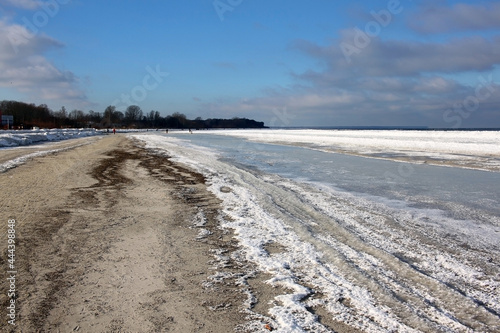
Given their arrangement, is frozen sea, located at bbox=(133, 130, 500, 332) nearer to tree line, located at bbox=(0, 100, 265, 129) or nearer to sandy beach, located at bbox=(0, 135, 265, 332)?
sandy beach, located at bbox=(0, 135, 265, 332)

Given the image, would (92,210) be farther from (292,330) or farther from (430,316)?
(430,316)

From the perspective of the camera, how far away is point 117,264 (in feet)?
15.8

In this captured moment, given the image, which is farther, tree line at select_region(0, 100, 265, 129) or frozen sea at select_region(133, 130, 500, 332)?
tree line at select_region(0, 100, 265, 129)

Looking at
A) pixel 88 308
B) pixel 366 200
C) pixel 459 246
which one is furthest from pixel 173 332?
pixel 366 200

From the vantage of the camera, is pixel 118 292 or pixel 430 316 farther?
pixel 118 292

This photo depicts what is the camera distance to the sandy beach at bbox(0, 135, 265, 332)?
3.49 m

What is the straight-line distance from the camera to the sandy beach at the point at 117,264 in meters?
3.49

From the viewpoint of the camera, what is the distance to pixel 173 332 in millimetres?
3262

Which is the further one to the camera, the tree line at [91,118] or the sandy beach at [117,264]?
the tree line at [91,118]

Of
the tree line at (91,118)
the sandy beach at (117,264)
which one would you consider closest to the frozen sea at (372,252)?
the sandy beach at (117,264)

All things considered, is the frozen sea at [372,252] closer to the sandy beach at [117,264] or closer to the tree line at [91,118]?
the sandy beach at [117,264]

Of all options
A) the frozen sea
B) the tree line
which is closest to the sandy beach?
the frozen sea

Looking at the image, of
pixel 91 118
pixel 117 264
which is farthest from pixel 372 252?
pixel 91 118

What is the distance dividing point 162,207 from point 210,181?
13.2 feet
